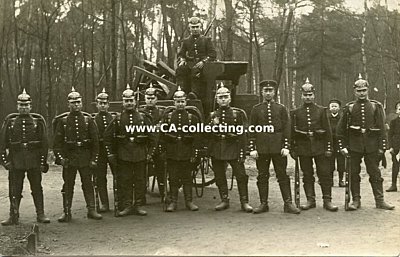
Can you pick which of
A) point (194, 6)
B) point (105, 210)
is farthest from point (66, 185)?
point (194, 6)

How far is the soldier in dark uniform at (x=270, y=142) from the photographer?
7055 mm

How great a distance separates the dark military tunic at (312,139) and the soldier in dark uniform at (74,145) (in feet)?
9.33

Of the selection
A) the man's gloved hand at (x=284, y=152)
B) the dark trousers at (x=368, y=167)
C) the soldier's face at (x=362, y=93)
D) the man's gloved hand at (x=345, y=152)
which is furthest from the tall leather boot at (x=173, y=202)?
the soldier's face at (x=362, y=93)

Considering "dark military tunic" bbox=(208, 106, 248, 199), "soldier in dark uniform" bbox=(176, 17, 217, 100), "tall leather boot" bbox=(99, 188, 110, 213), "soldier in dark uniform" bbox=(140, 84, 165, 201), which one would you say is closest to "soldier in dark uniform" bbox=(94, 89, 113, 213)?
"tall leather boot" bbox=(99, 188, 110, 213)

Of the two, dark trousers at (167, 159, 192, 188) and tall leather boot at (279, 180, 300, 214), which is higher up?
dark trousers at (167, 159, 192, 188)

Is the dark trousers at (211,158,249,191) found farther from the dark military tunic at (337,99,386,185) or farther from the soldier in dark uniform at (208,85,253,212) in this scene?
the dark military tunic at (337,99,386,185)

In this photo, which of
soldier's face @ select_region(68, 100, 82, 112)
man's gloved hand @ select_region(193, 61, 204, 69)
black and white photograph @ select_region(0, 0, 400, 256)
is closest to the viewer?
black and white photograph @ select_region(0, 0, 400, 256)

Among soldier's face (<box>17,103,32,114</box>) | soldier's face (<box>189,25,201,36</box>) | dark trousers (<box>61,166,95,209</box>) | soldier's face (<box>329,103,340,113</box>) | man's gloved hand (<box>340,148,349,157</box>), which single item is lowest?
dark trousers (<box>61,166,95,209</box>)

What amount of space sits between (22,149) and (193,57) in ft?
10.9

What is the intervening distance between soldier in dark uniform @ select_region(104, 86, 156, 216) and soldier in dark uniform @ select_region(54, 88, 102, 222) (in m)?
0.25

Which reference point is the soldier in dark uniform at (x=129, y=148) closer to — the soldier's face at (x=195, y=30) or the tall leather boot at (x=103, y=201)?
the tall leather boot at (x=103, y=201)

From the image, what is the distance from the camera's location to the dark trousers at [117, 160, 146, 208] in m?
7.20

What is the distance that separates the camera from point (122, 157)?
710 cm

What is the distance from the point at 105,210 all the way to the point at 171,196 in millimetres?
989
